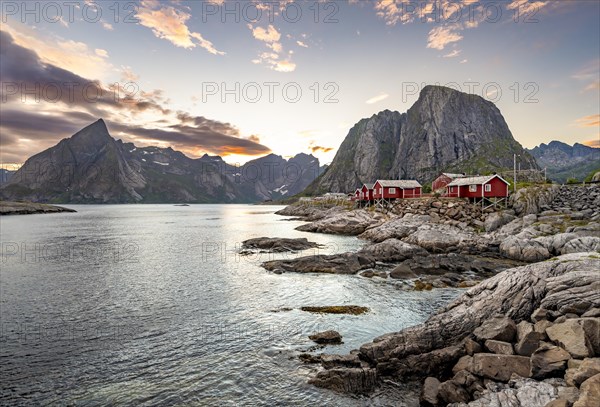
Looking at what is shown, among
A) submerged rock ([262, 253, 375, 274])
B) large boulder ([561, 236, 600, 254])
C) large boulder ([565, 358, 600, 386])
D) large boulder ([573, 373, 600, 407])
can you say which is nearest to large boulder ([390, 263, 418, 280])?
submerged rock ([262, 253, 375, 274])

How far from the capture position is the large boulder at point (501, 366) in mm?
12797

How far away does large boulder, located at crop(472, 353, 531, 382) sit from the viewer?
42.0 feet

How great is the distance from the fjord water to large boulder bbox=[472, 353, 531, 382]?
17.3ft

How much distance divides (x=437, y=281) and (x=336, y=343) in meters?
18.1

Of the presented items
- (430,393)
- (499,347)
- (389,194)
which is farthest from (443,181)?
(430,393)

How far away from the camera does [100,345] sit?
20.0 metres

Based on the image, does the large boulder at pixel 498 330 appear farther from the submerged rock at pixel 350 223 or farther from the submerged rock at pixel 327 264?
the submerged rock at pixel 350 223

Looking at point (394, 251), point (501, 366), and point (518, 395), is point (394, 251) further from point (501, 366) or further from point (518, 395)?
point (518, 395)

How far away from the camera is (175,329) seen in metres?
22.6

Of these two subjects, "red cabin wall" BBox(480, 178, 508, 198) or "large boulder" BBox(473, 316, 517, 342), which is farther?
"red cabin wall" BBox(480, 178, 508, 198)

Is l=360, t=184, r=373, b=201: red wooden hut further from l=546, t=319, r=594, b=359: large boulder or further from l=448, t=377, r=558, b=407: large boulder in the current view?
l=448, t=377, r=558, b=407: large boulder

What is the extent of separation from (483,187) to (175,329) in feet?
230

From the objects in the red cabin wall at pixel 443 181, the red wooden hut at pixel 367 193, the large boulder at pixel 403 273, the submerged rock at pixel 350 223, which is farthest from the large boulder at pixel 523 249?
the red cabin wall at pixel 443 181

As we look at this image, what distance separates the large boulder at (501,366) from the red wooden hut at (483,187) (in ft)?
213
